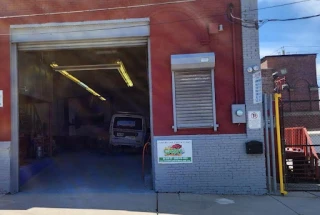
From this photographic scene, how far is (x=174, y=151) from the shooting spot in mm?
9094

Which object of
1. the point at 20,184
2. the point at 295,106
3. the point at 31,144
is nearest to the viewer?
the point at 20,184

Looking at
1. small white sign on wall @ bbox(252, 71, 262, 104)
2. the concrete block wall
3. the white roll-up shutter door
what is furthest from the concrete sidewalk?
small white sign on wall @ bbox(252, 71, 262, 104)

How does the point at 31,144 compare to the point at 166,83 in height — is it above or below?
below

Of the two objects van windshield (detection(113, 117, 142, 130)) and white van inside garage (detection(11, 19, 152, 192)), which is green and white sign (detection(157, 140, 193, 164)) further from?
van windshield (detection(113, 117, 142, 130))

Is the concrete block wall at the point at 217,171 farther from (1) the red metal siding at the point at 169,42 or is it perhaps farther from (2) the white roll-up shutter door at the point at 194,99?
(2) the white roll-up shutter door at the point at 194,99

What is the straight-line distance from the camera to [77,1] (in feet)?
31.1

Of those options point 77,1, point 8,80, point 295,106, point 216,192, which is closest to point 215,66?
point 216,192

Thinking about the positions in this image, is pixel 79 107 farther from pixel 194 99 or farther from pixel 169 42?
pixel 194 99

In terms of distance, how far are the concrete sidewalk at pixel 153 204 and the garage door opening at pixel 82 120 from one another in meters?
0.95

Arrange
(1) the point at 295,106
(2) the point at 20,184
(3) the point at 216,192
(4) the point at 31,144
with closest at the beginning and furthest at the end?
(3) the point at 216,192 < (2) the point at 20,184 < (4) the point at 31,144 < (1) the point at 295,106

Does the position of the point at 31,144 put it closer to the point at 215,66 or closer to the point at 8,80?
the point at 8,80

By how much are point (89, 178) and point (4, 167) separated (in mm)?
2660

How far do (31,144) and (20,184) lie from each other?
17.0 ft

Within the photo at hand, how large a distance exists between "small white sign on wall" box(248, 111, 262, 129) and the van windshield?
1048cm
